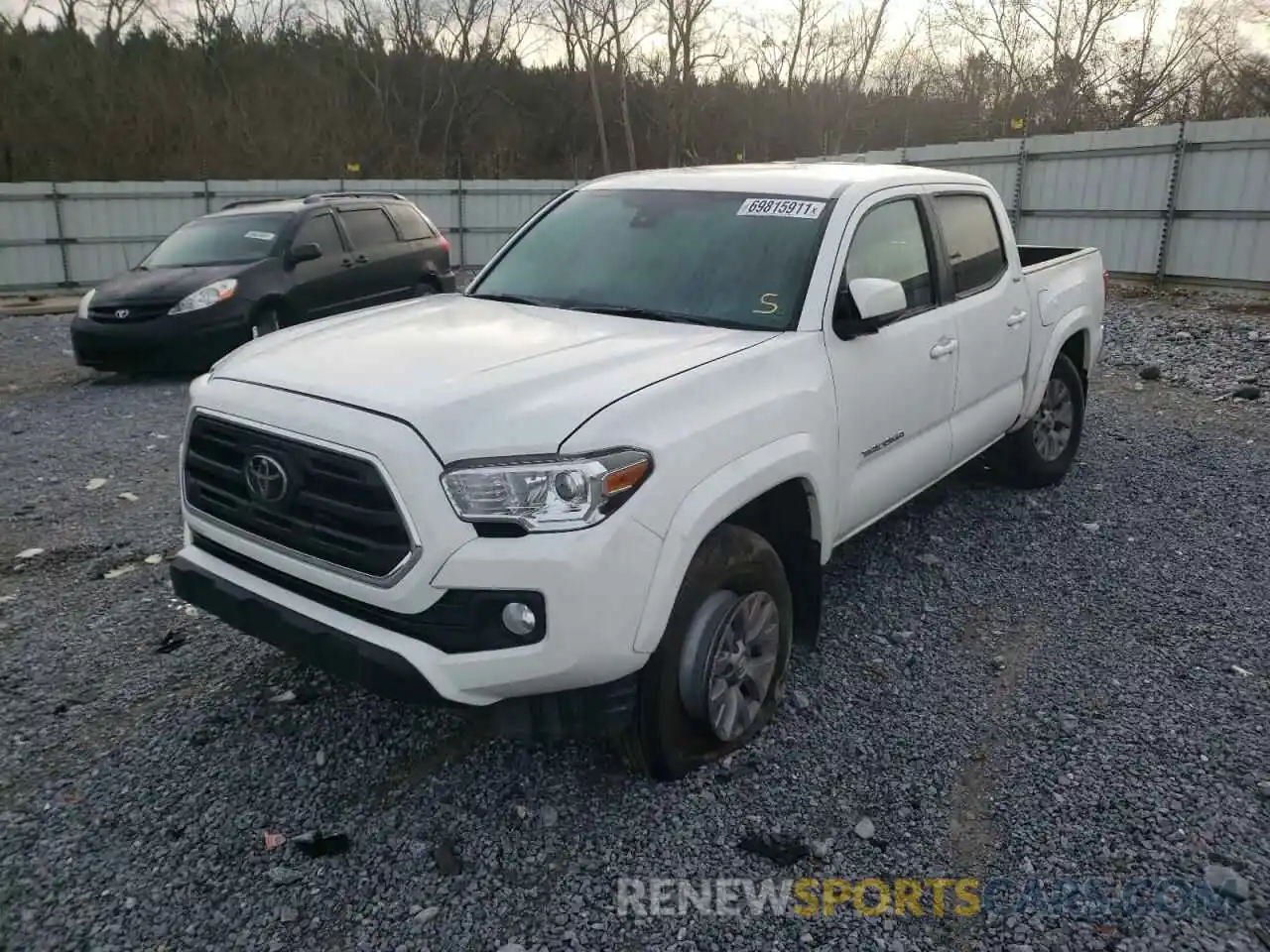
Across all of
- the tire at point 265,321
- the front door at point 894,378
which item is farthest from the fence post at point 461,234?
the front door at point 894,378

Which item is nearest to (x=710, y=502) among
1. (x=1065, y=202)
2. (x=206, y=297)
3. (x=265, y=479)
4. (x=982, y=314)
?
(x=265, y=479)

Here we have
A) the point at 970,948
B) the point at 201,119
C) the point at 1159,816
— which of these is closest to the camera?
the point at 970,948

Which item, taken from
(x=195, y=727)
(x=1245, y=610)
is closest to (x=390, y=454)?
(x=195, y=727)

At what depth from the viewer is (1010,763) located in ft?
10.9

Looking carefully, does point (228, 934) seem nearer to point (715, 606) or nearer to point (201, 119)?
point (715, 606)

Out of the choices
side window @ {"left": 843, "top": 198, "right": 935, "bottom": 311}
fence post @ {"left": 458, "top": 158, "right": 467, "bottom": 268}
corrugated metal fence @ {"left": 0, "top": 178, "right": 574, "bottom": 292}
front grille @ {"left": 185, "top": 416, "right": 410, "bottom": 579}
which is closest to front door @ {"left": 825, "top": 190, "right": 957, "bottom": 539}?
side window @ {"left": 843, "top": 198, "right": 935, "bottom": 311}

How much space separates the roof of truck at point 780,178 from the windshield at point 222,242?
6481 millimetres

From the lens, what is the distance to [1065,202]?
15438 mm

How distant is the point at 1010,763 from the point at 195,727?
112 inches

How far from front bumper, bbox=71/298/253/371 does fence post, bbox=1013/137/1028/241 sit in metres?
12.3

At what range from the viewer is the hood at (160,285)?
9281 mm

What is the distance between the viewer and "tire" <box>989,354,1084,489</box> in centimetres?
589

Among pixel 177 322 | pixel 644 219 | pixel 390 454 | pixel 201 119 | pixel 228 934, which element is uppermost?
pixel 201 119

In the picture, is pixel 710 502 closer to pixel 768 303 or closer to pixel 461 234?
pixel 768 303
